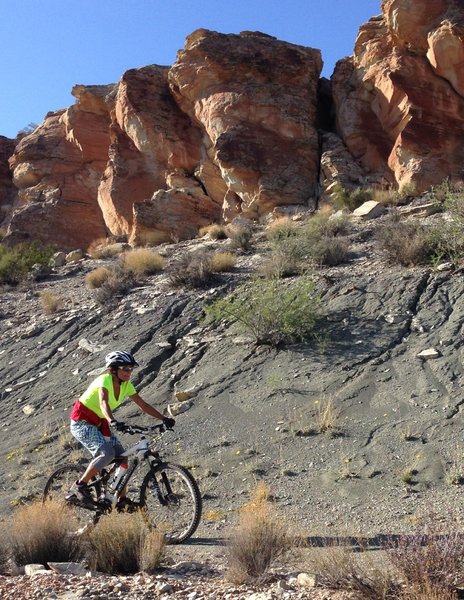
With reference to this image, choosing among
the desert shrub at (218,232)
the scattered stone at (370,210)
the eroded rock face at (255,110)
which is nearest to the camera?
the scattered stone at (370,210)

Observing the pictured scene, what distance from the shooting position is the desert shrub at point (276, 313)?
11.3 metres

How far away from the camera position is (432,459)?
7.24 meters

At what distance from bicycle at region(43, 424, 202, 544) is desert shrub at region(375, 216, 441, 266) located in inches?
323

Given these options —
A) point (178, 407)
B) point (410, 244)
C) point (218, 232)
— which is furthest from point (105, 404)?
point (218, 232)

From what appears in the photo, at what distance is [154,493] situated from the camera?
606cm

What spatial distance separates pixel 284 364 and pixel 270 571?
20.8 feet

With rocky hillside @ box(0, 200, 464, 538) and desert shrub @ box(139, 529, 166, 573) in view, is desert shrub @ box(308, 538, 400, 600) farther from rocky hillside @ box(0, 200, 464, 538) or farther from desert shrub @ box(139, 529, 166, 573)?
rocky hillside @ box(0, 200, 464, 538)

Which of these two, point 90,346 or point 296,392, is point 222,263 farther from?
point 296,392

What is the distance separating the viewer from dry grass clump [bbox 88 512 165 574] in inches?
187

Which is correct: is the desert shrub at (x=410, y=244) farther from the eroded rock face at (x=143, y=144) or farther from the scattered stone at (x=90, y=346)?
the eroded rock face at (x=143, y=144)

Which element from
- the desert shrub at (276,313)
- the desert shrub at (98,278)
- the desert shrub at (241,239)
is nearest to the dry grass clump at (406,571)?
the desert shrub at (276,313)

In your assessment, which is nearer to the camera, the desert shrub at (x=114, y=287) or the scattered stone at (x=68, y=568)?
the scattered stone at (x=68, y=568)

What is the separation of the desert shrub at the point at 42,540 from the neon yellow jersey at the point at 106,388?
1.18 metres

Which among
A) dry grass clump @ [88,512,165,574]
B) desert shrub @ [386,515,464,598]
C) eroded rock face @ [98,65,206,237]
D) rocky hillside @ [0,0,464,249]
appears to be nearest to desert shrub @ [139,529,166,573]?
dry grass clump @ [88,512,165,574]
